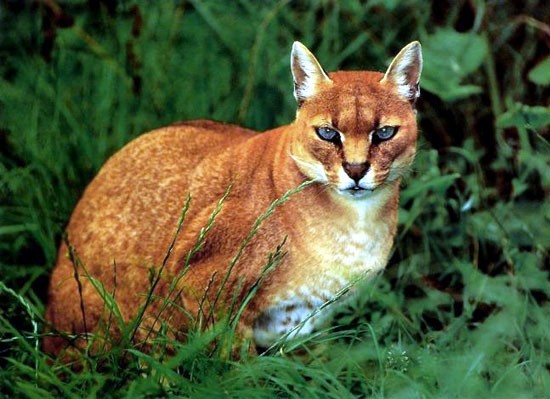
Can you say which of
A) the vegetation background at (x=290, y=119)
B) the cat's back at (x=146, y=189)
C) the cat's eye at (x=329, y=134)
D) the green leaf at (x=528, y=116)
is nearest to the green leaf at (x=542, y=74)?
the vegetation background at (x=290, y=119)

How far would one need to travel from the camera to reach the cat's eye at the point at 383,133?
10.6 ft

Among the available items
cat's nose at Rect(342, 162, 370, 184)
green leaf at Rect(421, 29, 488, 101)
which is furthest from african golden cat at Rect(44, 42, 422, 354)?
green leaf at Rect(421, 29, 488, 101)

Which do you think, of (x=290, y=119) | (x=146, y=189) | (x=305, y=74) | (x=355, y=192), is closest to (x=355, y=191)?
(x=355, y=192)

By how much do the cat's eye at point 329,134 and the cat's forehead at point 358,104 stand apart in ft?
0.08

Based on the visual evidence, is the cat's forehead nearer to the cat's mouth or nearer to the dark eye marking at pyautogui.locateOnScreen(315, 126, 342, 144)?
the dark eye marking at pyautogui.locateOnScreen(315, 126, 342, 144)

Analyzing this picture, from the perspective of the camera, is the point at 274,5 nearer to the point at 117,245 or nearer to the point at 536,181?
the point at 536,181

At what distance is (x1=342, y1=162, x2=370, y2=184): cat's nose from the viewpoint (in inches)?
124

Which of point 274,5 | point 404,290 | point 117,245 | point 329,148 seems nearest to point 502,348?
point 404,290

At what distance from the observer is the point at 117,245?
3676mm

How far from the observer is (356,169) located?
3143 millimetres

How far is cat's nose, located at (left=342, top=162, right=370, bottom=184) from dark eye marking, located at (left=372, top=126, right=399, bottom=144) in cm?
11

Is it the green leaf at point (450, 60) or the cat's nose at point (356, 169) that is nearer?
the cat's nose at point (356, 169)

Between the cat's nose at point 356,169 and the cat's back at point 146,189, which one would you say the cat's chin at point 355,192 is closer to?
the cat's nose at point 356,169

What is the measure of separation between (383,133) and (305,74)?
1.10ft
